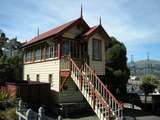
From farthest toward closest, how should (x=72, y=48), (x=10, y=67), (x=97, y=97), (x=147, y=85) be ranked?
1. (x=147, y=85)
2. (x=10, y=67)
3. (x=72, y=48)
4. (x=97, y=97)

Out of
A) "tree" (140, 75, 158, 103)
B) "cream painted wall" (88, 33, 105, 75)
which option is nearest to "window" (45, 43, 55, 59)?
"cream painted wall" (88, 33, 105, 75)

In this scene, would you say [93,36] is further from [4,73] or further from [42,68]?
[4,73]

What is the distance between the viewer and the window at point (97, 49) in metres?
25.6

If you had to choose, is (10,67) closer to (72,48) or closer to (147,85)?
(72,48)

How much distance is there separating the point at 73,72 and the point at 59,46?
3142mm

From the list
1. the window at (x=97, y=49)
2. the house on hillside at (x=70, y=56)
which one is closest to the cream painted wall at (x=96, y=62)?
the house on hillside at (x=70, y=56)

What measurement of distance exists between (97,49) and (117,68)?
33.6ft

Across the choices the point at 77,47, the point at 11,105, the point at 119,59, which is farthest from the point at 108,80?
the point at 11,105

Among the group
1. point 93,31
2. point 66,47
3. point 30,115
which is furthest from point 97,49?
point 30,115

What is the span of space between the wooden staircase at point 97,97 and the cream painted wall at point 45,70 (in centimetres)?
239

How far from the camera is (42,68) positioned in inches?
1073

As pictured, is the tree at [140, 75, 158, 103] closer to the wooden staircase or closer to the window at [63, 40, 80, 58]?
the window at [63, 40, 80, 58]

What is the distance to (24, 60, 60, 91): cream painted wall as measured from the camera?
24.5 metres

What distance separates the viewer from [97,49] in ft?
85.3
